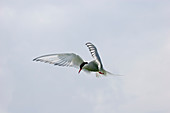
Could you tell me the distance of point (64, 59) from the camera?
28.9 m

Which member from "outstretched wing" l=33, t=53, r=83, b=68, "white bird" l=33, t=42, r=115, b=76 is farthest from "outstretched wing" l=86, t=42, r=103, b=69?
"outstretched wing" l=33, t=53, r=83, b=68

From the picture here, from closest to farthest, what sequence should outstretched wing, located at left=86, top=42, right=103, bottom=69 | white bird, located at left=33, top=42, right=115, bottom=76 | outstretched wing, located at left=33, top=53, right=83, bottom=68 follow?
outstretched wing, located at left=86, top=42, right=103, bottom=69 < white bird, located at left=33, top=42, right=115, bottom=76 < outstretched wing, located at left=33, top=53, right=83, bottom=68

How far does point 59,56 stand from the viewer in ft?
93.7

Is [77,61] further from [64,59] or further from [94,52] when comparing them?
[94,52]

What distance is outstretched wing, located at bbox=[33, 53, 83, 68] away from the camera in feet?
90.9

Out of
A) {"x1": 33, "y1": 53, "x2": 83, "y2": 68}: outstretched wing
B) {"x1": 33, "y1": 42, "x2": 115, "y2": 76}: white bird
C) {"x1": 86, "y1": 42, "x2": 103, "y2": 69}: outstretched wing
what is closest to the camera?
{"x1": 86, "y1": 42, "x2": 103, "y2": 69}: outstretched wing

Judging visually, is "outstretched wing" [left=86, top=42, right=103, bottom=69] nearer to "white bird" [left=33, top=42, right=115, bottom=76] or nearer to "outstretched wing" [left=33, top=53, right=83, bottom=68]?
"white bird" [left=33, top=42, right=115, bottom=76]

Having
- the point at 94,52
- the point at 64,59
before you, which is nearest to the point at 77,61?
the point at 64,59

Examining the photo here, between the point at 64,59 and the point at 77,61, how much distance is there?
953 mm

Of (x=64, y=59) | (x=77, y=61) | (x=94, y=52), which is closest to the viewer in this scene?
(x=94, y=52)

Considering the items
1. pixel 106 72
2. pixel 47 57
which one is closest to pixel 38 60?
pixel 47 57

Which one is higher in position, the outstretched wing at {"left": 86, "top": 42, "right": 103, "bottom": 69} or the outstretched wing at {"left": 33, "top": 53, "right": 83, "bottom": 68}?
the outstretched wing at {"left": 33, "top": 53, "right": 83, "bottom": 68}

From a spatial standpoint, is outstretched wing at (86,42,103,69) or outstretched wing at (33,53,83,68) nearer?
outstretched wing at (86,42,103,69)

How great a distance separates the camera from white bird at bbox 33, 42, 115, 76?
25.5 metres
